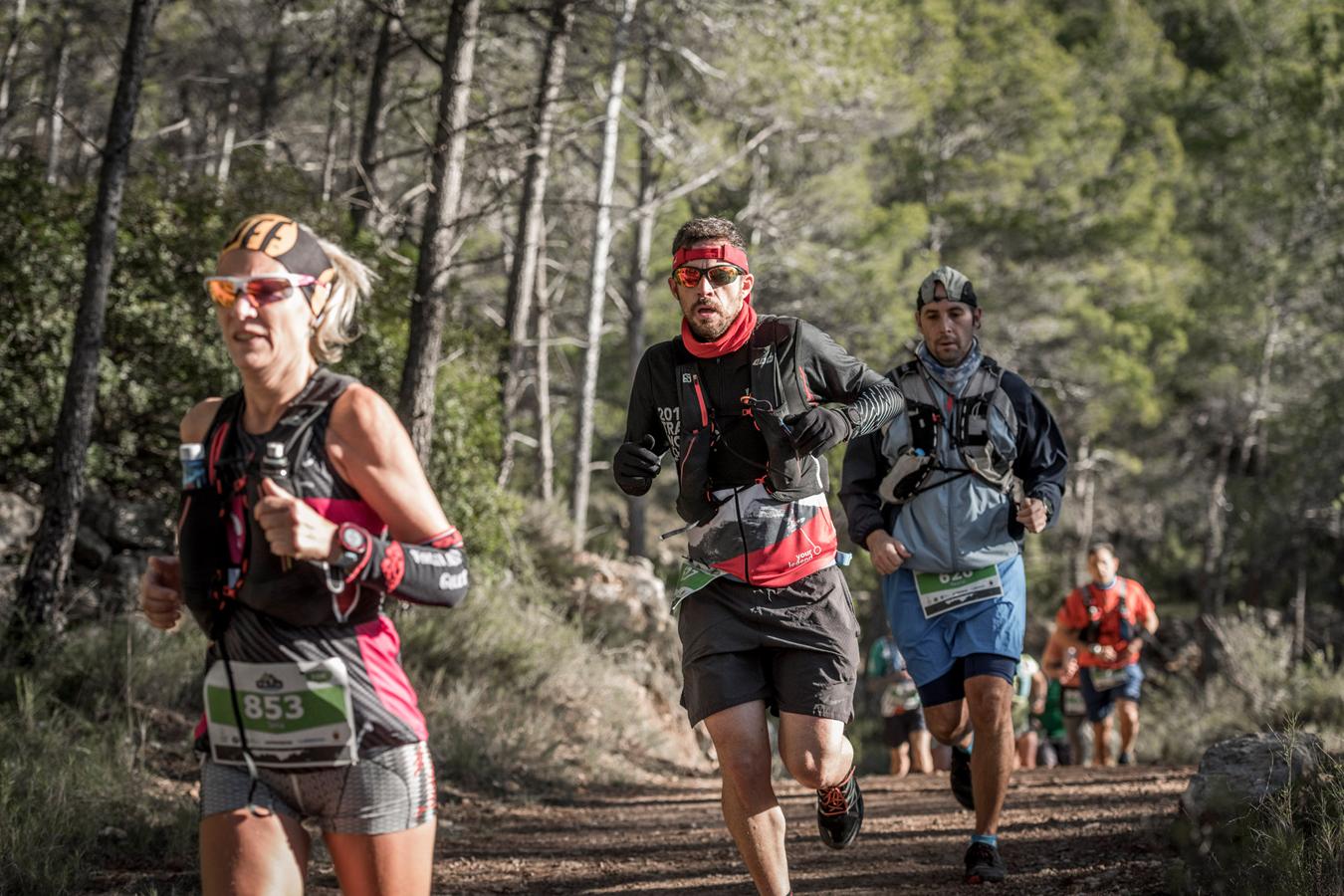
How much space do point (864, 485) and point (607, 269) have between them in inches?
649

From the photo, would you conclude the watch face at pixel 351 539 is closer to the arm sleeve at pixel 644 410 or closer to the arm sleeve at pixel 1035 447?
the arm sleeve at pixel 644 410

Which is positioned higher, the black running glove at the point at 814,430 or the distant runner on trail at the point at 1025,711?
the black running glove at the point at 814,430

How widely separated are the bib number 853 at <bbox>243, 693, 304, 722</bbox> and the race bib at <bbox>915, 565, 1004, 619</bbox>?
130 inches

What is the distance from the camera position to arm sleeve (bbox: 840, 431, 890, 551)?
578 cm

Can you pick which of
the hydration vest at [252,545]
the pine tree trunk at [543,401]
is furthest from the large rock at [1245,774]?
the pine tree trunk at [543,401]

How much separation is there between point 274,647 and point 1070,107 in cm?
3199

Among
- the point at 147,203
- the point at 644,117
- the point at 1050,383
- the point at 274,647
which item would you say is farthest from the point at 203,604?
the point at 1050,383

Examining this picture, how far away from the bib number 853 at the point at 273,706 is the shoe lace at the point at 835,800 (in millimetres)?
2234

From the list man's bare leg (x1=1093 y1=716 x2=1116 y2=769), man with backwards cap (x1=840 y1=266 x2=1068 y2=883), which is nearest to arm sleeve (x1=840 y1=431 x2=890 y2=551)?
man with backwards cap (x1=840 y1=266 x2=1068 y2=883)

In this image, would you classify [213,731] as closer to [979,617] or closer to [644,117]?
[979,617]

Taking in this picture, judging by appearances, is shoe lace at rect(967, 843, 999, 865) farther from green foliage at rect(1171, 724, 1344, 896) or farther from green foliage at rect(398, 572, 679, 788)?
green foliage at rect(398, 572, 679, 788)

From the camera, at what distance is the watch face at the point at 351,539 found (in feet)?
9.23

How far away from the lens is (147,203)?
1149cm

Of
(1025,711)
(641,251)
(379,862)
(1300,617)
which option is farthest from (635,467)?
(1300,617)
